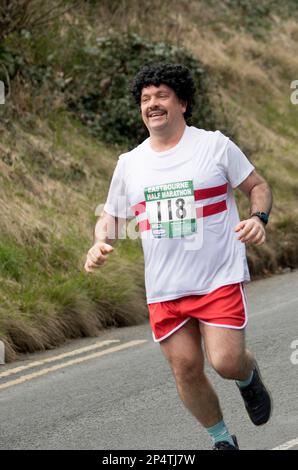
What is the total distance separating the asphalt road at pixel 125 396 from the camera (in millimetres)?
8164

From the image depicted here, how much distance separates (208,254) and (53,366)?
14.1 ft

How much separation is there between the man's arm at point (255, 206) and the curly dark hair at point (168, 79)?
20.7 inches

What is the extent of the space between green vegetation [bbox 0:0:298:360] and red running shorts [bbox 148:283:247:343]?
450 cm

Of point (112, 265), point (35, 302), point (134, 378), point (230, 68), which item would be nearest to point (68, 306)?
point (35, 302)

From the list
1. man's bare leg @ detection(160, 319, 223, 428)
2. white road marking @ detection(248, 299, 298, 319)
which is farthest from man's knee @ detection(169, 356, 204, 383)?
white road marking @ detection(248, 299, 298, 319)

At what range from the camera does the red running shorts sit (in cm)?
708

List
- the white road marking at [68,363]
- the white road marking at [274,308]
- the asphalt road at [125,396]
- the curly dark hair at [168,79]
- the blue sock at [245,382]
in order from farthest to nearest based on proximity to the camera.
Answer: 1. the white road marking at [274,308]
2. the white road marking at [68,363]
3. the asphalt road at [125,396]
4. the blue sock at [245,382]
5. the curly dark hair at [168,79]

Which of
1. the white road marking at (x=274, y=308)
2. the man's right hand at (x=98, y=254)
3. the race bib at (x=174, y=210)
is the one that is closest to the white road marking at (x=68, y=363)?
the white road marking at (x=274, y=308)

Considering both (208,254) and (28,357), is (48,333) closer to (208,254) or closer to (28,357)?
(28,357)

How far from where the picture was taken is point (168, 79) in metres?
7.26

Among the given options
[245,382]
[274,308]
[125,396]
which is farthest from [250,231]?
[274,308]

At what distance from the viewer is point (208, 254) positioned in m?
7.07

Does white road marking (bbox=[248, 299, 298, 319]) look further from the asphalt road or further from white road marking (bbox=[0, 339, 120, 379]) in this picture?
white road marking (bbox=[0, 339, 120, 379])

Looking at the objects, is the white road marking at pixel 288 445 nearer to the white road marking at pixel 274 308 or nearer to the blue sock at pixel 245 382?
the blue sock at pixel 245 382
